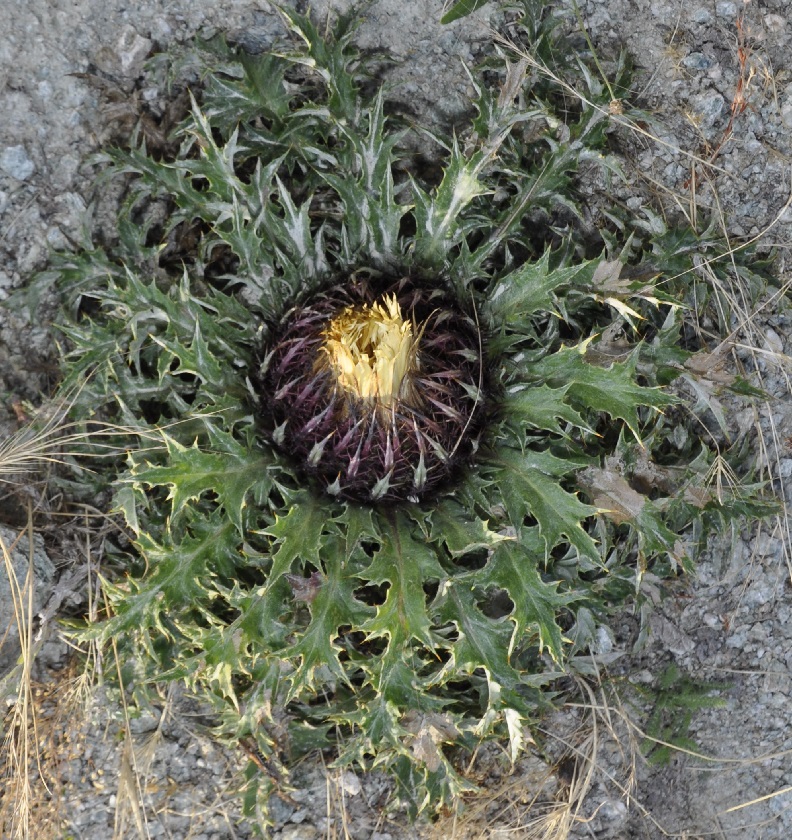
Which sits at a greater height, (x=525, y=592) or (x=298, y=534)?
(x=298, y=534)

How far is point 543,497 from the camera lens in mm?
2285

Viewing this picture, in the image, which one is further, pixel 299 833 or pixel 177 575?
pixel 299 833

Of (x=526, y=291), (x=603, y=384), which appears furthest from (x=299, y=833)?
(x=526, y=291)

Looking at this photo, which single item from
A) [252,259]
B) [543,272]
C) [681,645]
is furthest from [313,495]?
[681,645]

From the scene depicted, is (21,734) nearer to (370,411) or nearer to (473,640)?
(473,640)

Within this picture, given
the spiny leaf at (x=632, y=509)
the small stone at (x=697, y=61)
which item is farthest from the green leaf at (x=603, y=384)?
the small stone at (x=697, y=61)

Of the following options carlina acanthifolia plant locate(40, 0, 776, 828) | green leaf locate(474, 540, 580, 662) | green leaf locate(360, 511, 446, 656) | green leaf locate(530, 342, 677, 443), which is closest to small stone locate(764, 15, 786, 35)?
carlina acanthifolia plant locate(40, 0, 776, 828)

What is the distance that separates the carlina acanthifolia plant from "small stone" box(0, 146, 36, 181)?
29 cm

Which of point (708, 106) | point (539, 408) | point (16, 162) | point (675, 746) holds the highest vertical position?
point (16, 162)

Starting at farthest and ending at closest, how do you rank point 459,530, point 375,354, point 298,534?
point 459,530 → point 298,534 → point 375,354

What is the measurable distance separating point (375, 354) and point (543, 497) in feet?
2.01

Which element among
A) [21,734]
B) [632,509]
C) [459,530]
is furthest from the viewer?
[21,734]

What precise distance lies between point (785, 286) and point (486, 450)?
1.25 metres

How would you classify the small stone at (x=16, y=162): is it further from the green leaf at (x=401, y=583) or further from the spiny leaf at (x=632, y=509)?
the spiny leaf at (x=632, y=509)
